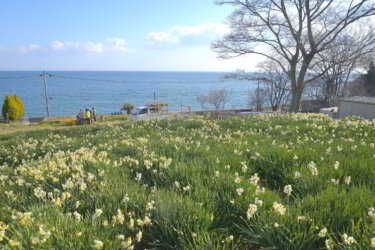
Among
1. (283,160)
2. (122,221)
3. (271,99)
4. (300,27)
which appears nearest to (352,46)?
(300,27)

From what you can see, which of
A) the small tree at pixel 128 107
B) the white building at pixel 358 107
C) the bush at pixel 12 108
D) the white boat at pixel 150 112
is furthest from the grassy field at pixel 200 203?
the small tree at pixel 128 107

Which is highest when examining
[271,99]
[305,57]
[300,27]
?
[300,27]

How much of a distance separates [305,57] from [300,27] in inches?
87.8

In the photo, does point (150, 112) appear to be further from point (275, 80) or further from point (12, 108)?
point (275, 80)

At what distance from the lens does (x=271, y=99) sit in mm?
56469

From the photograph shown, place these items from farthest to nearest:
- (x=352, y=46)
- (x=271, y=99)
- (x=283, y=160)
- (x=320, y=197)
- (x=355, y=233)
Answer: (x=271, y=99) < (x=352, y=46) < (x=283, y=160) < (x=320, y=197) < (x=355, y=233)

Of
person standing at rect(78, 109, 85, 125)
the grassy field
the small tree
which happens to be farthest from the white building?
the small tree

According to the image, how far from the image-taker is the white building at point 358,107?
835 inches

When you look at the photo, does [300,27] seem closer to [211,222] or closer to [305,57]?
[305,57]

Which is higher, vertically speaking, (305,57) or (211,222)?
(305,57)

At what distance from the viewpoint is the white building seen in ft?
69.6

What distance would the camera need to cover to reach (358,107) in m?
22.2

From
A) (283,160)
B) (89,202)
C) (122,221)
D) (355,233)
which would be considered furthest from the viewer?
(283,160)

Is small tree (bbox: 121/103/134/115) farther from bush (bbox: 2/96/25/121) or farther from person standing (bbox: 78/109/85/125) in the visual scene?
person standing (bbox: 78/109/85/125)
